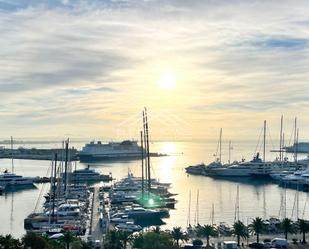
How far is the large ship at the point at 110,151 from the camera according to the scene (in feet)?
396

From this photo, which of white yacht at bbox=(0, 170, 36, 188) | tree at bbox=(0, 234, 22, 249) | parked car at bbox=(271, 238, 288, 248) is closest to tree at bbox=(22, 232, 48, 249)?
tree at bbox=(0, 234, 22, 249)

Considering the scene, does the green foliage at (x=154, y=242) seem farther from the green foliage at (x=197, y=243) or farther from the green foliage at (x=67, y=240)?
the green foliage at (x=67, y=240)

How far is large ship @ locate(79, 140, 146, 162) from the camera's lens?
4747 inches

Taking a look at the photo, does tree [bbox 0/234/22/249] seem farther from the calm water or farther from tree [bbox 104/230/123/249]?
the calm water

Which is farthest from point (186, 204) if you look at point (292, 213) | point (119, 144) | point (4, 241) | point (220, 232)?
point (119, 144)

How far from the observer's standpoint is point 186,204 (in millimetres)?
47438

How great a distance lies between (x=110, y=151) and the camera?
404ft

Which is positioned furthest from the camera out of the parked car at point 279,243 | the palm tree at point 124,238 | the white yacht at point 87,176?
the white yacht at point 87,176

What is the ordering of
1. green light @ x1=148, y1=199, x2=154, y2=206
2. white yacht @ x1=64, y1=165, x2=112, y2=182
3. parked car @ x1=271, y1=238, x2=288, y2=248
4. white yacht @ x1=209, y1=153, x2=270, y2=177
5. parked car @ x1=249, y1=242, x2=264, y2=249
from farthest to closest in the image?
white yacht @ x1=209, y1=153, x2=270, y2=177 → white yacht @ x1=64, y1=165, x2=112, y2=182 → green light @ x1=148, y1=199, x2=154, y2=206 → parked car @ x1=249, y1=242, x2=264, y2=249 → parked car @ x1=271, y1=238, x2=288, y2=248

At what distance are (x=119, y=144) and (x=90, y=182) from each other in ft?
192

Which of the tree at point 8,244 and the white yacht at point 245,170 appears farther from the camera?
the white yacht at point 245,170

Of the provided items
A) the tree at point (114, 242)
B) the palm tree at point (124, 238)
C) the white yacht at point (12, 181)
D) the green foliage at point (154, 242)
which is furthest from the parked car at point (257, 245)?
the white yacht at point (12, 181)

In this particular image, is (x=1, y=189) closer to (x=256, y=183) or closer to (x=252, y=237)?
(x=256, y=183)

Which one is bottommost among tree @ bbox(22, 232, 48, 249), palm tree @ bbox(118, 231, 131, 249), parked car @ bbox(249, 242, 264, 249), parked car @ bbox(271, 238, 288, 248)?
parked car @ bbox(249, 242, 264, 249)
